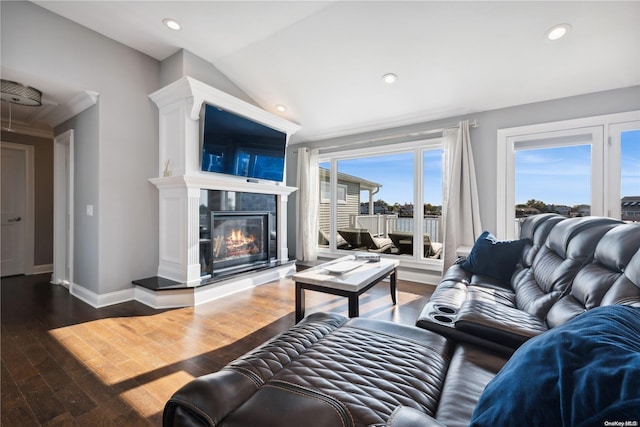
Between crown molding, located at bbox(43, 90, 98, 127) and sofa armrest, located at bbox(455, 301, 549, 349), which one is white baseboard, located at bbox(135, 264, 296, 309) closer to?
crown molding, located at bbox(43, 90, 98, 127)

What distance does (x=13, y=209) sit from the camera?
4297mm

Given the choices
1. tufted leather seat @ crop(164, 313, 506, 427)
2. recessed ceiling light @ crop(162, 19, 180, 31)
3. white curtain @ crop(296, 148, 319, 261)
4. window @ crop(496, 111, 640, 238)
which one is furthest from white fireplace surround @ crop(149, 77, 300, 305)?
window @ crop(496, 111, 640, 238)

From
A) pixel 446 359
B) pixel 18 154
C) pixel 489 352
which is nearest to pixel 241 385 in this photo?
pixel 446 359

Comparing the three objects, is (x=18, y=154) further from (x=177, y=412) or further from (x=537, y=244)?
(x=537, y=244)

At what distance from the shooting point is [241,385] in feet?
3.08

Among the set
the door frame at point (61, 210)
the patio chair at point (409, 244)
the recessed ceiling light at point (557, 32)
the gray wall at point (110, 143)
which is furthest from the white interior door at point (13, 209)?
the recessed ceiling light at point (557, 32)

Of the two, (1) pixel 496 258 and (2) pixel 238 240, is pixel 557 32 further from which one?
(2) pixel 238 240

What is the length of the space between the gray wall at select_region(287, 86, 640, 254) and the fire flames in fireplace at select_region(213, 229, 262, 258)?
250 cm

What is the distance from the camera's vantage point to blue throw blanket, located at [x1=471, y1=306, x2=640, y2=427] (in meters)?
0.39

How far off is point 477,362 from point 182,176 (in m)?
2.97

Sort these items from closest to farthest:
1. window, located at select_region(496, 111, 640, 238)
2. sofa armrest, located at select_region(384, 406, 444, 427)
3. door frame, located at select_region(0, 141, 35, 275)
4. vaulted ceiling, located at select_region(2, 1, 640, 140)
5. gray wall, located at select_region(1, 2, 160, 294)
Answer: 1. sofa armrest, located at select_region(384, 406, 444, 427)
2. vaulted ceiling, located at select_region(2, 1, 640, 140)
3. gray wall, located at select_region(1, 2, 160, 294)
4. window, located at select_region(496, 111, 640, 238)
5. door frame, located at select_region(0, 141, 35, 275)

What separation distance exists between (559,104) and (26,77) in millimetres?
5523

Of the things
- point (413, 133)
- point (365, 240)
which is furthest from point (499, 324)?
point (365, 240)

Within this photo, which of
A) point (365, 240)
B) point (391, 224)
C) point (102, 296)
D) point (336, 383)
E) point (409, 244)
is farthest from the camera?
point (365, 240)
